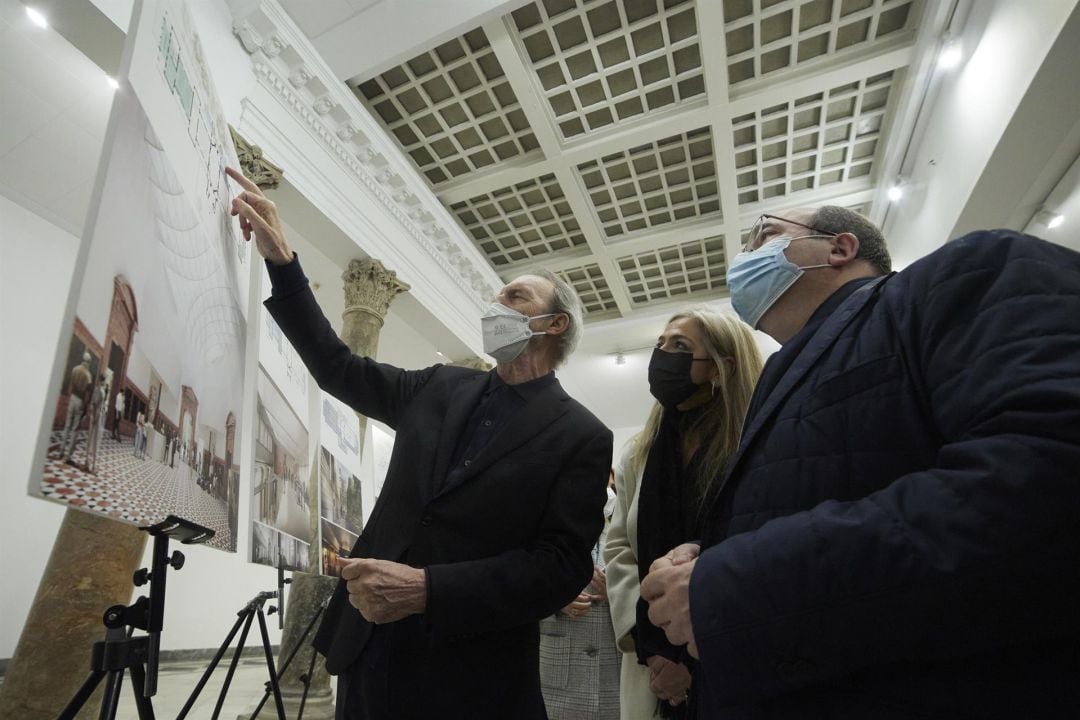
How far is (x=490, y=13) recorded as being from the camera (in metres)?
4.54

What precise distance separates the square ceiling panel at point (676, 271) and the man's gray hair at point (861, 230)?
6474 mm

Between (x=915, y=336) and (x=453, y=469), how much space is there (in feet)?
3.49

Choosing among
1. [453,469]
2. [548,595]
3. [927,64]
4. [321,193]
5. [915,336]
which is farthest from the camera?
[321,193]

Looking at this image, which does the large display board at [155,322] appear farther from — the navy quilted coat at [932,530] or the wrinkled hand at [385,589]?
the navy quilted coat at [932,530]

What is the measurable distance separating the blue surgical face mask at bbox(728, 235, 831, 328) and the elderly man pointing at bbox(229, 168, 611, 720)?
527 mm

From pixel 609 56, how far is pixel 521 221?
2.56 meters

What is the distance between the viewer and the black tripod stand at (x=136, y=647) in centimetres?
79

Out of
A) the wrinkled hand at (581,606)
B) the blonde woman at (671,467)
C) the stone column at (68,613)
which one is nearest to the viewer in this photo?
the blonde woman at (671,467)

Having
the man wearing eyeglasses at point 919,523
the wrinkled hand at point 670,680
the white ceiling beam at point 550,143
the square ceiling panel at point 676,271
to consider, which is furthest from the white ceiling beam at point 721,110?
the wrinkled hand at point 670,680

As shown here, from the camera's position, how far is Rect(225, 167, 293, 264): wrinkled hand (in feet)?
4.60

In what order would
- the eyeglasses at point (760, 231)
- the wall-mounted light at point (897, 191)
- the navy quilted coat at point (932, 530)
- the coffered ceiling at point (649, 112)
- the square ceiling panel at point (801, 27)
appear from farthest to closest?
the wall-mounted light at point (897, 191) → the coffered ceiling at point (649, 112) → the square ceiling panel at point (801, 27) → the eyeglasses at point (760, 231) → the navy quilted coat at point (932, 530)

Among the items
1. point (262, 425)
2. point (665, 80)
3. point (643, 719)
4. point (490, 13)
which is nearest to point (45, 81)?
point (490, 13)

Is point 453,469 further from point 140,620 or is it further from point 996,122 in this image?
point 996,122

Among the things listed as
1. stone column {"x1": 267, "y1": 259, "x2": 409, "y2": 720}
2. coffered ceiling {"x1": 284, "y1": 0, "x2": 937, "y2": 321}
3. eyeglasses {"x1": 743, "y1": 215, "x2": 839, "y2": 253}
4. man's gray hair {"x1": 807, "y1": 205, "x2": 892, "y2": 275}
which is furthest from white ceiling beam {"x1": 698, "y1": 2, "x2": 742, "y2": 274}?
man's gray hair {"x1": 807, "y1": 205, "x2": 892, "y2": 275}
